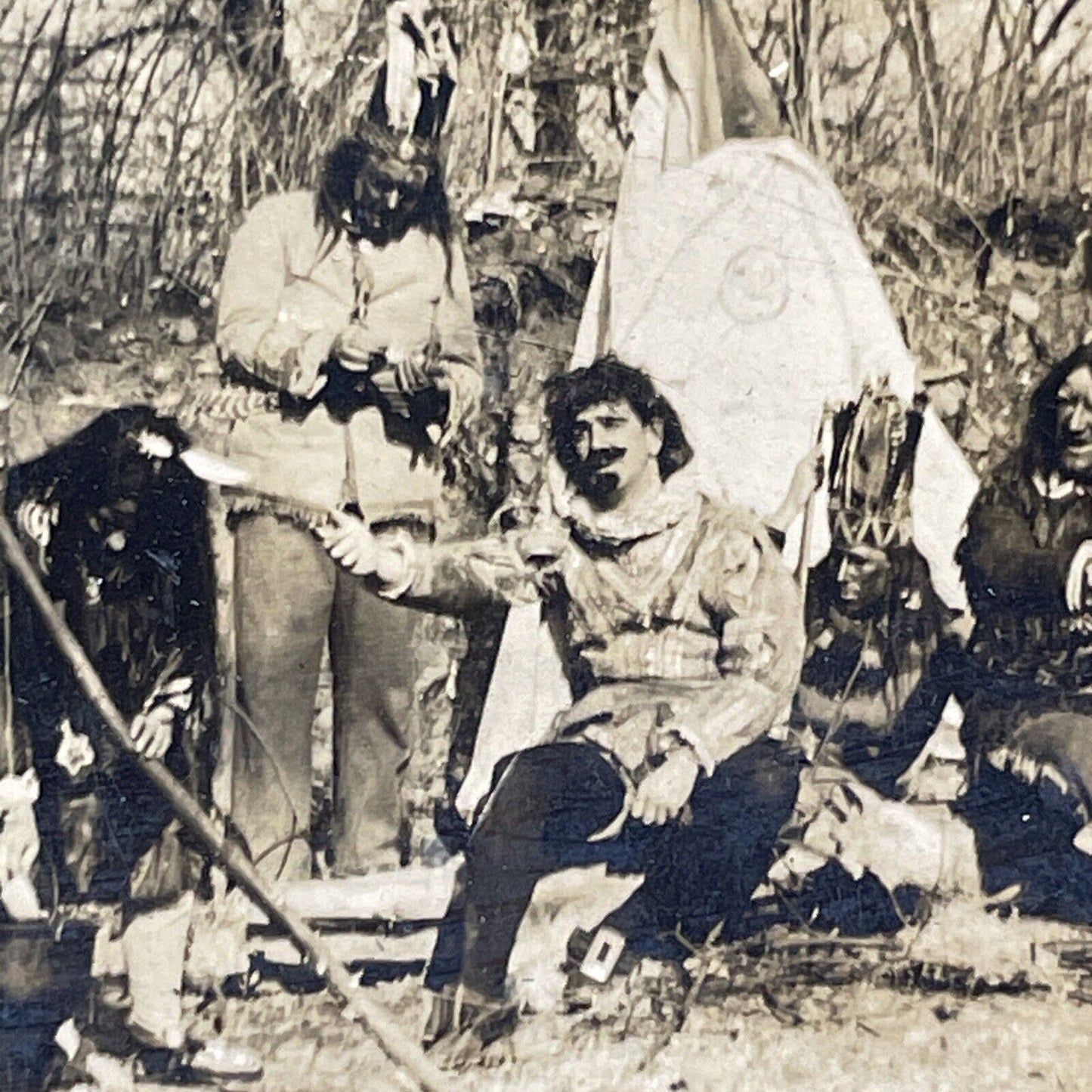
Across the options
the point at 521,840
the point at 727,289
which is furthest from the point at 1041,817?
the point at 727,289

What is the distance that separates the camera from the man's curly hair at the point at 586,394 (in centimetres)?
399

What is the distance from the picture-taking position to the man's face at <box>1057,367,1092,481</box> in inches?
160

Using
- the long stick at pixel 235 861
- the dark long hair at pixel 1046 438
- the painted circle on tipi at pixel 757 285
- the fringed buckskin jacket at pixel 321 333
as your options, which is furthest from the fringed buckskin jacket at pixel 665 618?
the long stick at pixel 235 861

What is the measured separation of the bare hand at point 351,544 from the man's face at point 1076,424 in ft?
6.42

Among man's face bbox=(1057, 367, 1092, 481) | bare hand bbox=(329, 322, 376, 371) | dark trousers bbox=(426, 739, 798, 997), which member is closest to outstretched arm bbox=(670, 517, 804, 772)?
dark trousers bbox=(426, 739, 798, 997)

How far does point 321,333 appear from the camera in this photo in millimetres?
3967

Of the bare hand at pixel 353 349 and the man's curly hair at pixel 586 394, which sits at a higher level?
the bare hand at pixel 353 349

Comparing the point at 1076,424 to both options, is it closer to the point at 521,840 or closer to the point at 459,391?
the point at 459,391

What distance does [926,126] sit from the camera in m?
4.02

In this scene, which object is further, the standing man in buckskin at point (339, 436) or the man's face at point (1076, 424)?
the man's face at point (1076, 424)

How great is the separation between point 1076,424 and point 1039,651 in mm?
646

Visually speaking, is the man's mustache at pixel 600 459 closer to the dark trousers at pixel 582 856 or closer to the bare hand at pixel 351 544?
the bare hand at pixel 351 544

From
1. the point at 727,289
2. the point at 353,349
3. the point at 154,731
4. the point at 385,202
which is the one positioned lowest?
the point at 154,731

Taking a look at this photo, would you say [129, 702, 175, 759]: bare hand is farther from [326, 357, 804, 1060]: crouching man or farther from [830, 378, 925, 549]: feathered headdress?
[830, 378, 925, 549]: feathered headdress
